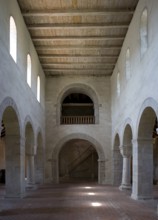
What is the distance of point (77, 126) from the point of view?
25703 mm

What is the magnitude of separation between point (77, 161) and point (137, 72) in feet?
68.3

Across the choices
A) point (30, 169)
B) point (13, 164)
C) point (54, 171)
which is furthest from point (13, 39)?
point (54, 171)

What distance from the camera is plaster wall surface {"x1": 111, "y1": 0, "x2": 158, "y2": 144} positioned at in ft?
38.4

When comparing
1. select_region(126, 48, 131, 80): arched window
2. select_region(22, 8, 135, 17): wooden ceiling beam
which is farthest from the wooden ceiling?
select_region(126, 48, 131, 80): arched window

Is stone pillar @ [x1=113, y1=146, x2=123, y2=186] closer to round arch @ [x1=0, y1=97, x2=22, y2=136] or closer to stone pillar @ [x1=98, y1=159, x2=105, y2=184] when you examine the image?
stone pillar @ [x1=98, y1=159, x2=105, y2=184]

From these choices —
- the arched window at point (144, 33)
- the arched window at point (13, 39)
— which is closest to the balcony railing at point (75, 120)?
the arched window at point (13, 39)

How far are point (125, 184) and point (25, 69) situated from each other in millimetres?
8536

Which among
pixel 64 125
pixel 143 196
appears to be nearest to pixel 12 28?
pixel 143 196

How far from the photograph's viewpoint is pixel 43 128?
80.7ft

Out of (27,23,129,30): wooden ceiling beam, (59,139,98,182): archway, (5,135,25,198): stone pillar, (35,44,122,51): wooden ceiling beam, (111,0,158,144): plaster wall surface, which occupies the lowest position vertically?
(59,139,98,182): archway

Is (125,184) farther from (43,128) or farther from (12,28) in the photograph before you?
(12,28)

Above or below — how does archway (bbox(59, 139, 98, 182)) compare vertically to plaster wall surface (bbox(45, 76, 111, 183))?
below

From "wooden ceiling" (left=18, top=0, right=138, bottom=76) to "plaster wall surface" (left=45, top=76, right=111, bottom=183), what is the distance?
4.01 feet

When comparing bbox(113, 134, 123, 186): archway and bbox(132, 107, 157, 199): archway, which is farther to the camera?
bbox(113, 134, 123, 186): archway
